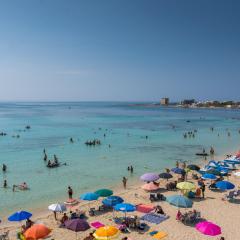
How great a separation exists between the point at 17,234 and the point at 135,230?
640cm

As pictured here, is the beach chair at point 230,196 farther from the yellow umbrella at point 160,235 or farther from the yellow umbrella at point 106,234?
the yellow umbrella at point 106,234

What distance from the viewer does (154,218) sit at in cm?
1803

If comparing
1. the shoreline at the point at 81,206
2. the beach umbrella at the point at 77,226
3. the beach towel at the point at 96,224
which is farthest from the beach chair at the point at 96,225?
the shoreline at the point at 81,206

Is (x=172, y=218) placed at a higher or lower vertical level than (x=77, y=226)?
lower

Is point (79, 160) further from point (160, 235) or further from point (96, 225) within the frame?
point (160, 235)

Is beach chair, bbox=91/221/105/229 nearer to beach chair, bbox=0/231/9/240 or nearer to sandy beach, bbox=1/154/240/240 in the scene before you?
sandy beach, bbox=1/154/240/240

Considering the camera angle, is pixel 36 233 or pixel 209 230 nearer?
pixel 36 233

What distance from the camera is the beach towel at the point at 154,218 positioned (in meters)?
17.7

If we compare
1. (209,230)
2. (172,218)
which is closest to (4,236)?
(172,218)

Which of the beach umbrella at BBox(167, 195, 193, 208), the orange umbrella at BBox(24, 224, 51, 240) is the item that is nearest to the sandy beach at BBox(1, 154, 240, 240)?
the beach umbrella at BBox(167, 195, 193, 208)

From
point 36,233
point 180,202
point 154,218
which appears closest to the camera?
point 36,233

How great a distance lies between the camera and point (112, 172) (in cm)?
3130

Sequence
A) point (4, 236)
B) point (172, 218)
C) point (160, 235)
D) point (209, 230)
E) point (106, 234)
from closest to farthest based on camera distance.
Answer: point (106, 234) < point (209, 230) < point (160, 235) < point (4, 236) < point (172, 218)

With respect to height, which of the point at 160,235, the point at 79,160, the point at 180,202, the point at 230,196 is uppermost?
the point at 180,202
